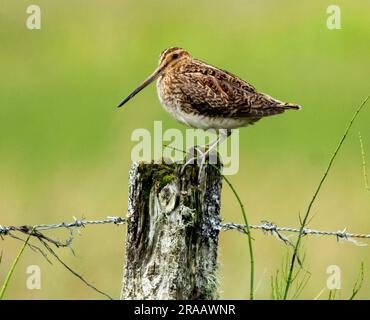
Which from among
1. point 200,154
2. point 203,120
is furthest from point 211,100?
point 200,154

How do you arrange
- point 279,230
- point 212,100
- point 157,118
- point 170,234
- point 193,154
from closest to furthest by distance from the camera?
point 170,234 < point 193,154 < point 279,230 < point 212,100 < point 157,118

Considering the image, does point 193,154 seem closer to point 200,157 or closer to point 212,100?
point 200,157

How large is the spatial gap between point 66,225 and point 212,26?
44.2ft

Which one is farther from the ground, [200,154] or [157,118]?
[157,118]

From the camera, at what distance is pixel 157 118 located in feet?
47.1

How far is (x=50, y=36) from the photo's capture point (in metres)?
18.7

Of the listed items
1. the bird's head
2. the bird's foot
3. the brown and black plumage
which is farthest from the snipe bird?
the bird's foot

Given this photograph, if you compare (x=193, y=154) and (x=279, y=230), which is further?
(x=279, y=230)

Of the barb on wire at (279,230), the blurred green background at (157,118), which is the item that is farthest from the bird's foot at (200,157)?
the blurred green background at (157,118)

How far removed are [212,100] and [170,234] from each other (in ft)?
6.04

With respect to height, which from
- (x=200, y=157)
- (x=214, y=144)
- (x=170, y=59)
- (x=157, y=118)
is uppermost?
(x=157, y=118)

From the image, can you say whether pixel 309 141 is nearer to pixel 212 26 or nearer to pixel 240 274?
pixel 240 274

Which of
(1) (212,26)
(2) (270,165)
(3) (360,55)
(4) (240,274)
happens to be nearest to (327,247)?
(4) (240,274)

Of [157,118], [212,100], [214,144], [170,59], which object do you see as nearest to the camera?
[214,144]
